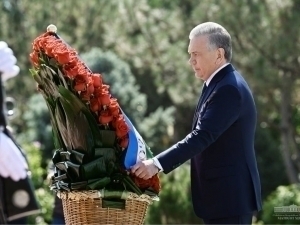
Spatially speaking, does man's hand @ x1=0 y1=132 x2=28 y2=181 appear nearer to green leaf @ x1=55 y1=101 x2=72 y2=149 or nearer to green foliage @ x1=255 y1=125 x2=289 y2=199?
green leaf @ x1=55 y1=101 x2=72 y2=149

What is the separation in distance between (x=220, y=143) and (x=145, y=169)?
50cm

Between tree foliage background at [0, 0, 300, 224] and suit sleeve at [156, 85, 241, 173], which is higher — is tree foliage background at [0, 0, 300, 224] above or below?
above

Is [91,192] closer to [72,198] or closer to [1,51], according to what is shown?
A: [72,198]

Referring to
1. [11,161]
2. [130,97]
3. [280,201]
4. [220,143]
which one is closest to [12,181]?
[11,161]

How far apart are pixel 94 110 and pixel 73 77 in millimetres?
191

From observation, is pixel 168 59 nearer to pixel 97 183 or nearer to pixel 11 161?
pixel 11 161

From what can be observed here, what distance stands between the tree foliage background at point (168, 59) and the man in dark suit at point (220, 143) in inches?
140

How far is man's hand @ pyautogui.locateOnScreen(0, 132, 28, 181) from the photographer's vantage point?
19.4 feet

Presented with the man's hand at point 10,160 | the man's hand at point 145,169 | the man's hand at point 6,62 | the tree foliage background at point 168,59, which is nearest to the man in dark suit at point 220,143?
the man's hand at point 145,169

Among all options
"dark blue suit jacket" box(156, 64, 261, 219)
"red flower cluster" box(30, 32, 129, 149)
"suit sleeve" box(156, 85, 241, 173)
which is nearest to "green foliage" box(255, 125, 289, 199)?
"dark blue suit jacket" box(156, 64, 261, 219)

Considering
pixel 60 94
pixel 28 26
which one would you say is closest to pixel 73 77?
pixel 60 94

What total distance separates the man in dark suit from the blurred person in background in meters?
1.90

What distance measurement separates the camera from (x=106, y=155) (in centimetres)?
415

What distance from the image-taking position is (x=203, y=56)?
14.9 ft
